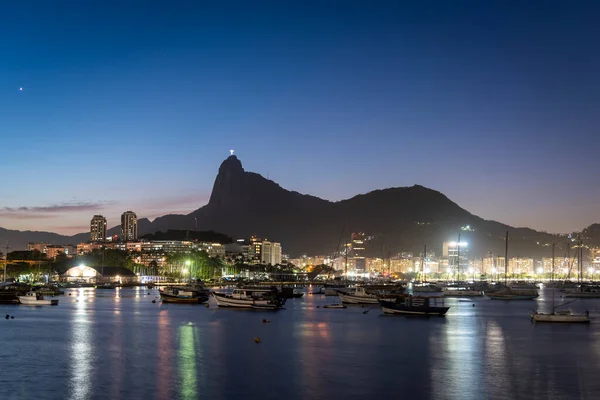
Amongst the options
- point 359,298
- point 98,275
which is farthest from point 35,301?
point 98,275

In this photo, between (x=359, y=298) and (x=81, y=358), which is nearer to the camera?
(x=81, y=358)

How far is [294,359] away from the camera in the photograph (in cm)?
3566

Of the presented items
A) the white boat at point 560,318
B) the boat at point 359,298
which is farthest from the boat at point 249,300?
the white boat at point 560,318

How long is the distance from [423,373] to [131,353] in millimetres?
16945

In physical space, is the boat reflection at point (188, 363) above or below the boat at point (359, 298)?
above

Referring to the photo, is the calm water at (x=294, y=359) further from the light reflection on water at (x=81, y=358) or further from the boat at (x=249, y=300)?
the boat at (x=249, y=300)

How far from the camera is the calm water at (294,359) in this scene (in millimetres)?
27078

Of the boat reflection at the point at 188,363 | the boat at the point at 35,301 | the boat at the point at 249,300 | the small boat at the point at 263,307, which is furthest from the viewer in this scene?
the boat at the point at 35,301

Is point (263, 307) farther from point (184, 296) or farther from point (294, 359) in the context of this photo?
point (294, 359)

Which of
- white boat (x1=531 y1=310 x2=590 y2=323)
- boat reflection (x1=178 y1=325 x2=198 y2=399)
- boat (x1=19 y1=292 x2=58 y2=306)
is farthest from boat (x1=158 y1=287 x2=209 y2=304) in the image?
white boat (x1=531 y1=310 x2=590 y2=323)

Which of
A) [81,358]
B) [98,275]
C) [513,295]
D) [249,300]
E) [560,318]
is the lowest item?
[98,275]

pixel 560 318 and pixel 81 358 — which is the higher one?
pixel 81 358

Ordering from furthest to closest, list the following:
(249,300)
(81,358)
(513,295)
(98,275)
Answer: (98,275) < (513,295) < (249,300) < (81,358)

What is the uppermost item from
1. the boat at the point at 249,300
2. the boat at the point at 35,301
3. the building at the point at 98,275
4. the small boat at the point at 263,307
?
the boat at the point at 249,300
